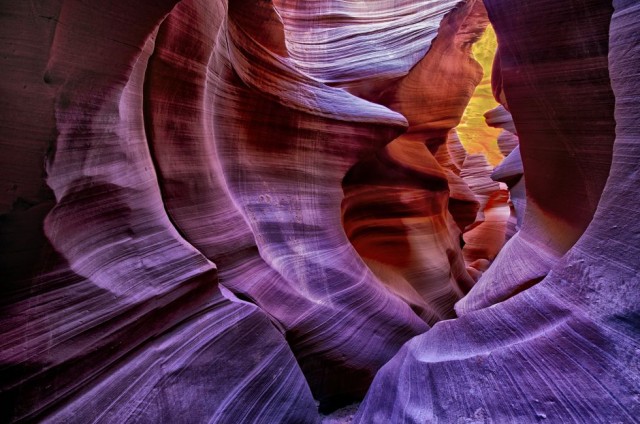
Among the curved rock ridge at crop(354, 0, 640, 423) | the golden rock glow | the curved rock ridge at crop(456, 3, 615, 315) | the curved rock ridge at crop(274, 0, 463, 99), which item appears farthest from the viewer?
the golden rock glow

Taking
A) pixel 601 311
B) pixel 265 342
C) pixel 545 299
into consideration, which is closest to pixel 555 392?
pixel 601 311

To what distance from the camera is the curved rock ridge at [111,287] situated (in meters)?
1.40

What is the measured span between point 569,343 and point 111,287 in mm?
1764

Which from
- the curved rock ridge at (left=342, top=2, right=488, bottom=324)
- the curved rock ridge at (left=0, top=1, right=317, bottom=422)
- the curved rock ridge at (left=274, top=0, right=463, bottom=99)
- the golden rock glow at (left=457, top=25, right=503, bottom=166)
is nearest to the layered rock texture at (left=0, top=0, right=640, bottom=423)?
the curved rock ridge at (left=0, top=1, right=317, bottom=422)

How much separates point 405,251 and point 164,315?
3.69 meters

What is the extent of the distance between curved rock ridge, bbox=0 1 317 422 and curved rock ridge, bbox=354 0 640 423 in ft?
2.67

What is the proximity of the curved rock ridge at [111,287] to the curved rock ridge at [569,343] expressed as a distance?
2.67 feet

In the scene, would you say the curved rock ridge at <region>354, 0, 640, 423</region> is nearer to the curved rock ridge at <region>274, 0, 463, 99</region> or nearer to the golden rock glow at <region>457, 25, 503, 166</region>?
the curved rock ridge at <region>274, 0, 463, 99</region>

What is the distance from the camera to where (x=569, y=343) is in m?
1.47

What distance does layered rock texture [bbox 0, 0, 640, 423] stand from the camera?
4.53 ft

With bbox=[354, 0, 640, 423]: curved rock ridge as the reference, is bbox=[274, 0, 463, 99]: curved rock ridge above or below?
above

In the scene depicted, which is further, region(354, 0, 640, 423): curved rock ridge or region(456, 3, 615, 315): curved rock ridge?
region(456, 3, 615, 315): curved rock ridge

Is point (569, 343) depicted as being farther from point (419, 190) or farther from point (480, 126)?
point (480, 126)

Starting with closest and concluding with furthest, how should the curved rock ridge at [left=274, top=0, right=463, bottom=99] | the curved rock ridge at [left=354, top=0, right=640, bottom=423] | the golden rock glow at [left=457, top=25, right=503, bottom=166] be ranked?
the curved rock ridge at [left=354, top=0, right=640, bottom=423]
the curved rock ridge at [left=274, top=0, right=463, bottom=99]
the golden rock glow at [left=457, top=25, right=503, bottom=166]
